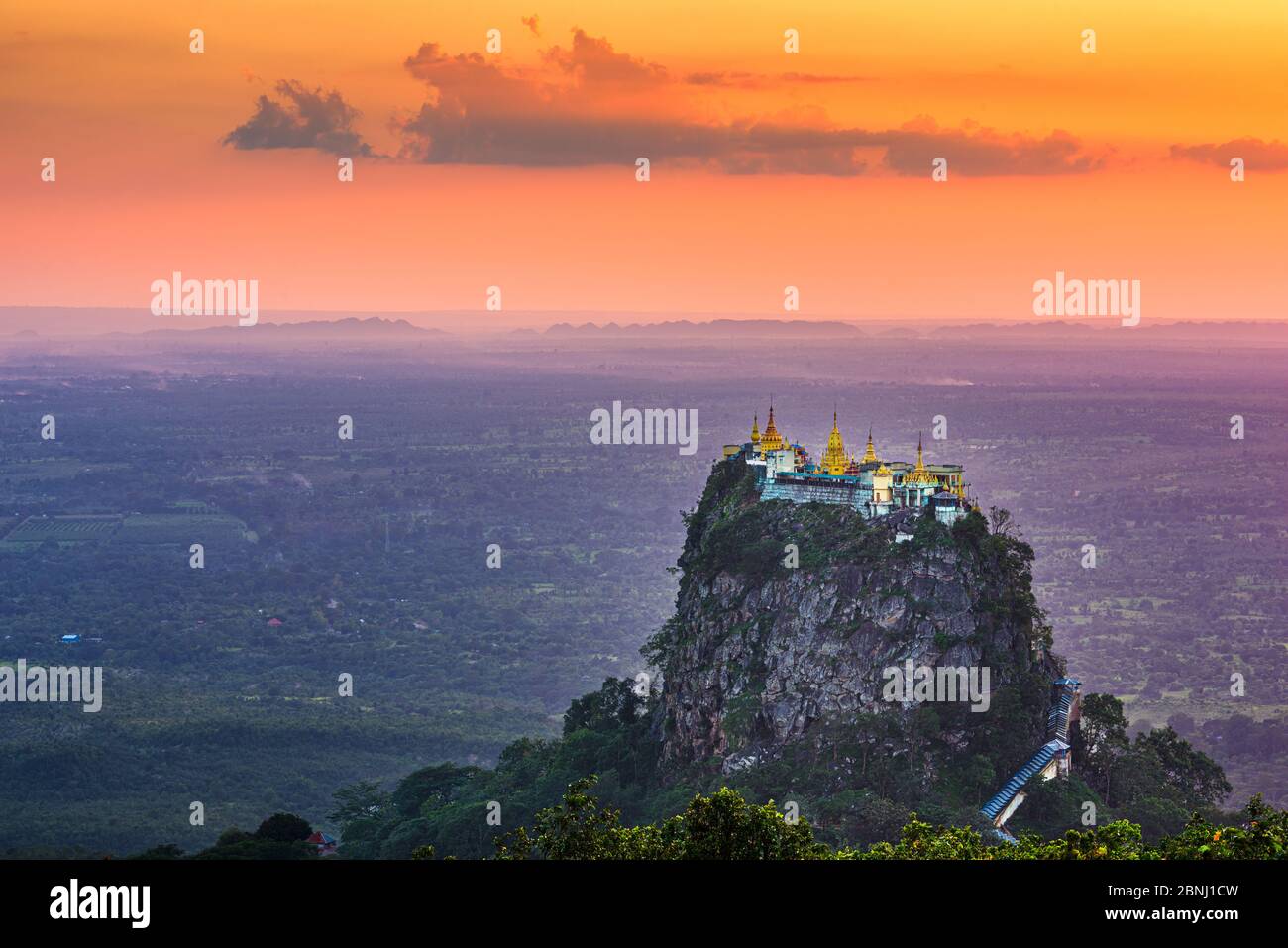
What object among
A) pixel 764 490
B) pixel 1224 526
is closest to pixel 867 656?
pixel 764 490

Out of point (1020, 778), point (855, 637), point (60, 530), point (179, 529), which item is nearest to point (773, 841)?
point (1020, 778)

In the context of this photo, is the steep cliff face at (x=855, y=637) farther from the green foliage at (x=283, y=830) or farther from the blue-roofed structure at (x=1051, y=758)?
the green foliage at (x=283, y=830)

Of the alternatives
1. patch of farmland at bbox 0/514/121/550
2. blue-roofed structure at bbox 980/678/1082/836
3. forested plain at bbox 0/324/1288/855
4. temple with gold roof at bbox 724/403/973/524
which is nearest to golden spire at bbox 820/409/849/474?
temple with gold roof at bbox 724/403/973/524

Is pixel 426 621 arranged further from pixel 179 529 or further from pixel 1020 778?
pixel 1020 778

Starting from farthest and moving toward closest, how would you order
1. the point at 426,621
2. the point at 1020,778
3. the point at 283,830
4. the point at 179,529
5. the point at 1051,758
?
the point at 179,529 < the point at 426,621 < the point at 283,830 < the point at 1051,758 < the point at 1020,778

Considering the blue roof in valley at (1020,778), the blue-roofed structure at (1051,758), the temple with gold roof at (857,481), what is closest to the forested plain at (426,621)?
the blue roof in valley at (1020,778)

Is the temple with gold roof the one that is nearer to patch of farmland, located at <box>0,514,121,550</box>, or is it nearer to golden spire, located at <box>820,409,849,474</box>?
golden spire, located at <box>820,409,849,474</box>
